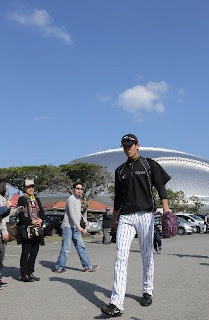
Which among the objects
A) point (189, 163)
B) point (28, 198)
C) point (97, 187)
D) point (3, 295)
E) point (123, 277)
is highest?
point (189, 163)

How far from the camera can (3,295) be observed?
245 inches

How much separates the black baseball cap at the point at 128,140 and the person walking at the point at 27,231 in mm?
2930

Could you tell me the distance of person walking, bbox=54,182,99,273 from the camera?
8.75 metres

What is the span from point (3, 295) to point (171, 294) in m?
2.38

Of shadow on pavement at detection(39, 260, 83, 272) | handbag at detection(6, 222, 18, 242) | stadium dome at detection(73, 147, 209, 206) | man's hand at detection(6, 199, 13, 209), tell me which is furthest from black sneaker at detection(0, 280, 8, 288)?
stadium dome at detection(73, 147, 209, 206)

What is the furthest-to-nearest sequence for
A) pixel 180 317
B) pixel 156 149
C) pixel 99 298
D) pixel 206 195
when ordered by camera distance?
1. pixel 156 149
2. pixel 206 195
3. pixel 99 298
4. pixel 180 317

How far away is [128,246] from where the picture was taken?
516 cm

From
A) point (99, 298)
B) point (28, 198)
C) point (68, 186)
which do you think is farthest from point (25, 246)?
point (68, 186)

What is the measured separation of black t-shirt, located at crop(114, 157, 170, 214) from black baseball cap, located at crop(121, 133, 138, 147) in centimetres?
22

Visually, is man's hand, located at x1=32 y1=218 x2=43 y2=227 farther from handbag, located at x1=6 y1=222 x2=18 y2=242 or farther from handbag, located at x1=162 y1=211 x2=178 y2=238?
handbag, located at x1=162 y1=211 x2=178 y2=238

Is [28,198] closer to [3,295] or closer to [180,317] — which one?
[3,295]

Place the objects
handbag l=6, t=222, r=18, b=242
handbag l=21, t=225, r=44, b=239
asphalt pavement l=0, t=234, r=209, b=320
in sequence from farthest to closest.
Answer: handbag l=21, t=225, r=44, b=239
handbag l=6, t=222, r=18, b=242
asphalt pavement l=0, t=234, r=209, b=320

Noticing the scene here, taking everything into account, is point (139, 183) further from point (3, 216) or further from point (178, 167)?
point (178, 167)

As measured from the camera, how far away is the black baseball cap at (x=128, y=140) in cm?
532
